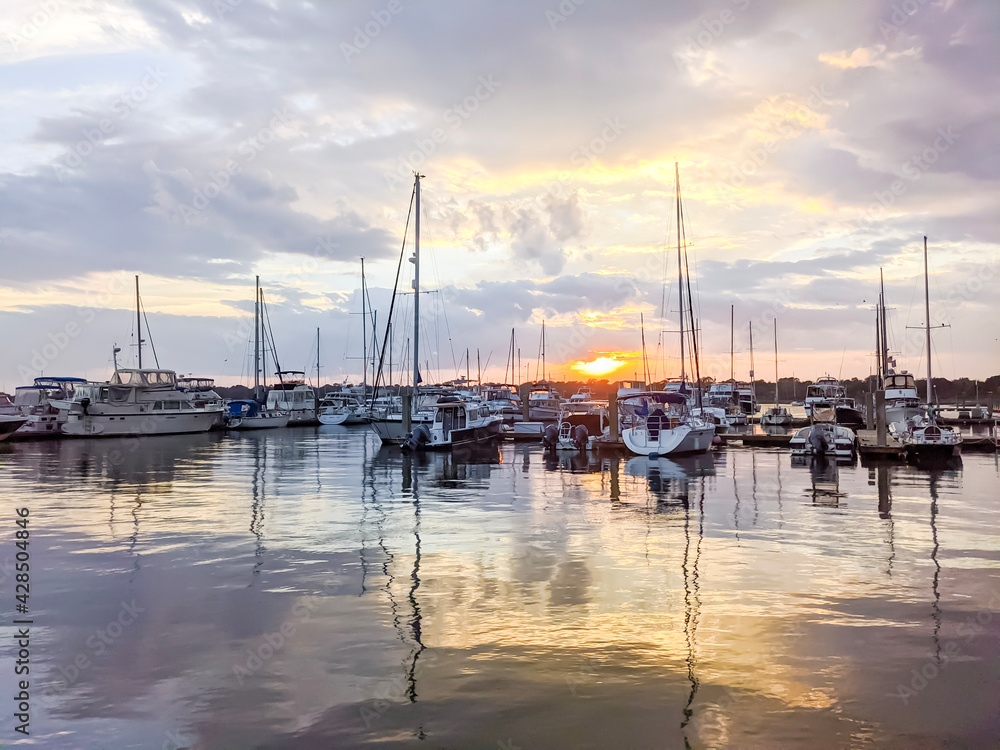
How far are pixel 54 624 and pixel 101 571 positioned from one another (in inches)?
141

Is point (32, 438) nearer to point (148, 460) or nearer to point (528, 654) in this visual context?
point (148, 460)

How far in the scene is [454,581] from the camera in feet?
43.6

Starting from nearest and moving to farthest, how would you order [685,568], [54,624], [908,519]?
[54,624]
[685,568]
[908,519]

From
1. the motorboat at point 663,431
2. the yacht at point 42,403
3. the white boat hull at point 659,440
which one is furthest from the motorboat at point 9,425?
the white boat hull at point 659,440

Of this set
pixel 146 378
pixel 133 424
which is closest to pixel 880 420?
pixel 133 424

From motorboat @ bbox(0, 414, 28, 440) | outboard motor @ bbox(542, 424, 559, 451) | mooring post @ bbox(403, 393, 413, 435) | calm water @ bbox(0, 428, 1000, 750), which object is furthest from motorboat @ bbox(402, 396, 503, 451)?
motorboat @ bbox(0, 414, 28, 440)

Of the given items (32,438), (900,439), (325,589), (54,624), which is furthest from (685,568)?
(32,438)

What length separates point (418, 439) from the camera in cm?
4409

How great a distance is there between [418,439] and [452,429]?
7.86 feet

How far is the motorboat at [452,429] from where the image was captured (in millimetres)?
44250

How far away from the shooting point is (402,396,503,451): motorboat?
44.2 m

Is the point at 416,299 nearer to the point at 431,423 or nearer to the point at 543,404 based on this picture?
the point at 431,423

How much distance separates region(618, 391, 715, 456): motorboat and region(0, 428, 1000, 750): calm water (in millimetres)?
14982

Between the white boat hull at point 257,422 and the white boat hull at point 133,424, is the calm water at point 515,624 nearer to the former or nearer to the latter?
the white boat hull at point 133,424
